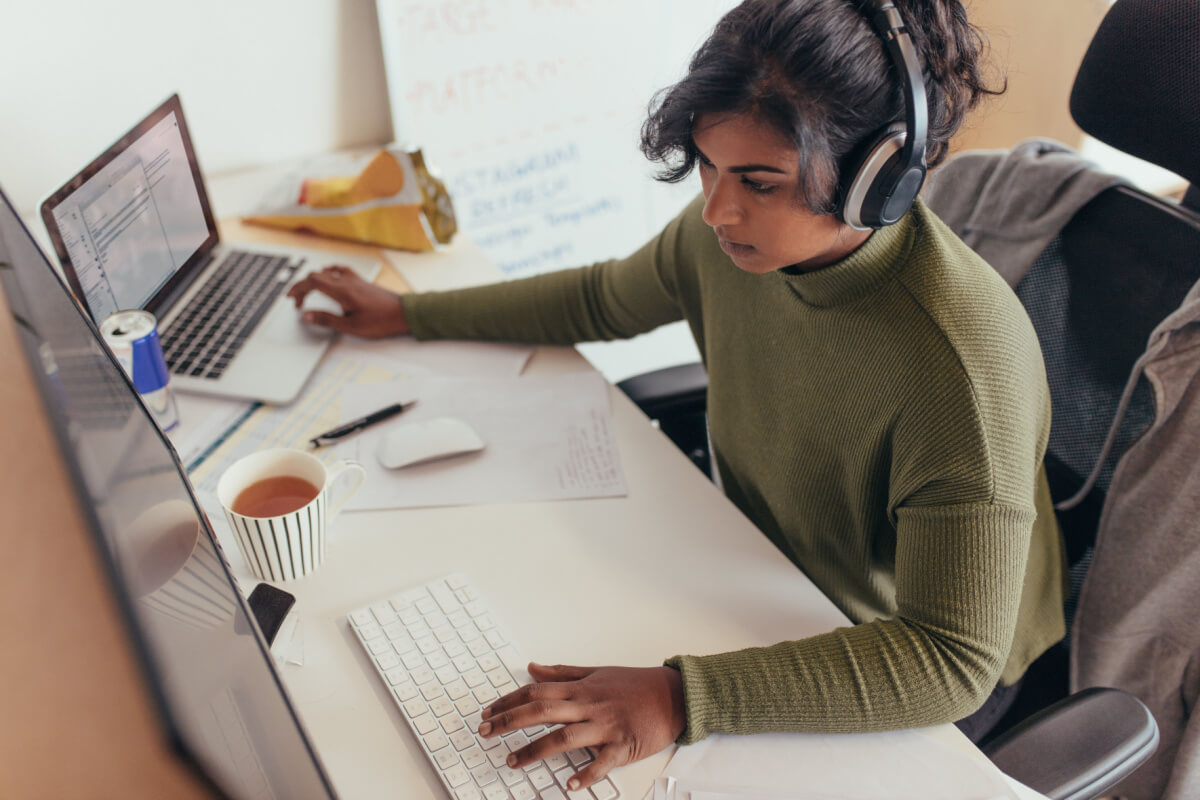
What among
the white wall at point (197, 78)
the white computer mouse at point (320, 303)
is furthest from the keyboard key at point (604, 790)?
the white wall at point (197, 78)

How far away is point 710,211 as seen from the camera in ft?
2.50

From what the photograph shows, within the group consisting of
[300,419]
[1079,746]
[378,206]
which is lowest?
[1079,746]

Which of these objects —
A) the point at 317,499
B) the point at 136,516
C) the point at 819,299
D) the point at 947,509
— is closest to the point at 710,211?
the point at 819,299

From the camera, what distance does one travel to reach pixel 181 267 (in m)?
1.06

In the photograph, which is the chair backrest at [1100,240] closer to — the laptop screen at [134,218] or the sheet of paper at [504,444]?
the sheet of paper at [504,444]

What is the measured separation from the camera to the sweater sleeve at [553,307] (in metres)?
1.10

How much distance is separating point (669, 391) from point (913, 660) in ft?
1.69

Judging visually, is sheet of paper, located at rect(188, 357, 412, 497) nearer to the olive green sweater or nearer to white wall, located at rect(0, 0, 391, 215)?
the olive green sweater

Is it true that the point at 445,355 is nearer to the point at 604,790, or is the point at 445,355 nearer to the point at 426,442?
the point at 426,442

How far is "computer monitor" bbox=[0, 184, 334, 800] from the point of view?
8.0 inches

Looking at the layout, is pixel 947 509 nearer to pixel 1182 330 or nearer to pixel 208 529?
pixel 1182 330

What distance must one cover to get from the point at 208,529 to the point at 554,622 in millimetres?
429

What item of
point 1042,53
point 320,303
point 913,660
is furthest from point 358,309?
point 1042,53

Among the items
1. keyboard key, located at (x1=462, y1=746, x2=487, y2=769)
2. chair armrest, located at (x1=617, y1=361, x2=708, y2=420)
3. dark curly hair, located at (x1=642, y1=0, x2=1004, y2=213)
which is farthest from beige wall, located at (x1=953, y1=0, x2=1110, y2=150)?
keyboard key, located at (x1=462, y1=746, x2=487, y2=769)
